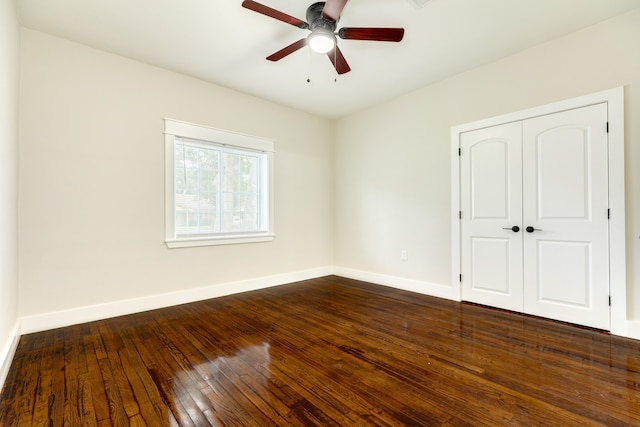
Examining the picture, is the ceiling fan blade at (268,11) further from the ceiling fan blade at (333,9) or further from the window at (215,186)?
the window at (215,186)

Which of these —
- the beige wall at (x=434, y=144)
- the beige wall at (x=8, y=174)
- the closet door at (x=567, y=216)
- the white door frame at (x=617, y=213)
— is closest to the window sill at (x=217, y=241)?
the beige wall at (x=8, y=174)

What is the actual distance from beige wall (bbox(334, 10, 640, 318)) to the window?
4.81ft

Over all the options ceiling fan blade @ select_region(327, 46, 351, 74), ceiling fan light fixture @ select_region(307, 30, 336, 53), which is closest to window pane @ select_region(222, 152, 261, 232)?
ceiling fan blade @ select_region(327, 46, 351, 74)

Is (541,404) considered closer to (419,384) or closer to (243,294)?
(419,384)

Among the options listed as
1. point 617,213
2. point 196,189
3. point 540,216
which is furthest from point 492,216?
point 196,189

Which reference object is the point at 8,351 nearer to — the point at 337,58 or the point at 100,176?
the point at 100,176

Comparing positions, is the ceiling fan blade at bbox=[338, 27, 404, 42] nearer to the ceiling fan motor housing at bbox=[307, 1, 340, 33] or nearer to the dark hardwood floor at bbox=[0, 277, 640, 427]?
the ceiling fan motor housing at bbox=[307, 1, 340, 33]

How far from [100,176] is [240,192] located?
63.8 inches

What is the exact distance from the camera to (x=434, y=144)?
12.5ft

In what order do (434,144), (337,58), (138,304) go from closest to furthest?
(337,58) → (138,304) → (434,144)

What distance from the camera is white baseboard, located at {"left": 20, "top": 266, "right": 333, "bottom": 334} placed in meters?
2.67

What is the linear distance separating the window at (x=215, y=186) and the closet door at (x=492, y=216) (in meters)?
2.68

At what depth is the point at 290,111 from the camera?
15.2 feet

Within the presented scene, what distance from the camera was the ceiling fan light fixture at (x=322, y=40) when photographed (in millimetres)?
2311
